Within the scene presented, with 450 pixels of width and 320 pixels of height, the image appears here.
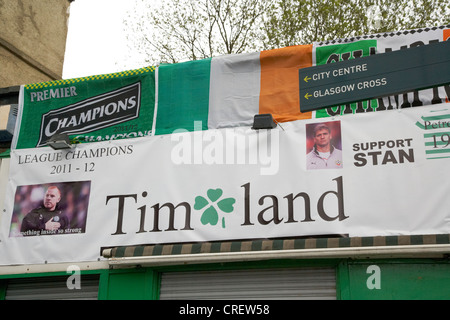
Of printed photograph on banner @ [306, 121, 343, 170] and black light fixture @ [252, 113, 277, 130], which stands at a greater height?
black light fixture @ [252, 113, 277, 130]

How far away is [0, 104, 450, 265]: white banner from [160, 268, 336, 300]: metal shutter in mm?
502

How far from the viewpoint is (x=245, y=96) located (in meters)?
7.72

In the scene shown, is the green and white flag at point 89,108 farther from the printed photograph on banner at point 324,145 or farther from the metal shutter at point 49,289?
the printed photograph on banner at point 324,145

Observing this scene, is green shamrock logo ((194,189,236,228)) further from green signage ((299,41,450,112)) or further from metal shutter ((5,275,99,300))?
green signage ((299,41,450,112))

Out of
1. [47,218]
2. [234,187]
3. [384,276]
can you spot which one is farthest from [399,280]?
[47,218]

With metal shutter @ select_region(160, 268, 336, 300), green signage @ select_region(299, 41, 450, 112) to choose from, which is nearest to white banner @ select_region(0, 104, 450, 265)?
metal shutter @ select_region(160, 268, 336, 300)

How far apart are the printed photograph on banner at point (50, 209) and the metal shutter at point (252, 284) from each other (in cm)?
160

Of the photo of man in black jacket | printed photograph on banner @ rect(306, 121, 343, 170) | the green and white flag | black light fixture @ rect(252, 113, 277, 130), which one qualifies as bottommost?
the photo of man in black jacket

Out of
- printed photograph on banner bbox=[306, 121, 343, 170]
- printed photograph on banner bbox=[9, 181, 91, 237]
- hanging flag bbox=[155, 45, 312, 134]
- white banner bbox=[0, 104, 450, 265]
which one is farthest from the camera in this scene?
printed photograph on banner bbox=[9, 181, 91, 237]

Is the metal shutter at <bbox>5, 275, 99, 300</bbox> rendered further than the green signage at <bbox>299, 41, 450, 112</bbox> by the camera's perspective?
Yes

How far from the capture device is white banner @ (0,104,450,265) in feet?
21.2

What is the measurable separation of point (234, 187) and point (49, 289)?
3.11m

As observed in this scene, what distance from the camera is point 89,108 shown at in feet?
27.7

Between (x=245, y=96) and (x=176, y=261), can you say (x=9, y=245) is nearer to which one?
(x=176, y=261)
